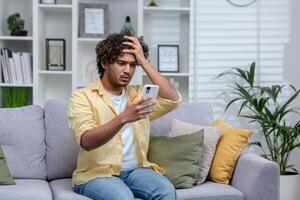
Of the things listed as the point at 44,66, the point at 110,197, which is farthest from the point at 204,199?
the point at 44,66

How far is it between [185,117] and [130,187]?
796 millimetres

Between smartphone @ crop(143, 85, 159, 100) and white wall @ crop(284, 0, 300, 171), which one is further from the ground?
white wall @ crop(284, 0, 300, 171)

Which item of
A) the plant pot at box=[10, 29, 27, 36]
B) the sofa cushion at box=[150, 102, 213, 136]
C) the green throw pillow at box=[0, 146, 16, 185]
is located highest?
the plant pot at box=[10, 29, 27, 36]

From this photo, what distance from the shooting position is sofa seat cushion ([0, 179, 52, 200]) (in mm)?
2480

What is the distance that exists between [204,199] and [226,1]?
6.46 feet

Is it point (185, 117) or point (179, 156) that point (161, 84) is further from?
point (185, 117)

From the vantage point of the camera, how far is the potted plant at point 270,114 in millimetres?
3656

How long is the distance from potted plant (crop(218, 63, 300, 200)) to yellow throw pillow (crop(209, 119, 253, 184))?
2.50 feet

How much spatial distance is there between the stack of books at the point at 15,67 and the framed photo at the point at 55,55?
0.15 metres

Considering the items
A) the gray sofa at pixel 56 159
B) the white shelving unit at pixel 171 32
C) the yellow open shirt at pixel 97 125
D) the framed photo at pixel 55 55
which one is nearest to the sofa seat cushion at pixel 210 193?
the gray sofa at pixel 56 159

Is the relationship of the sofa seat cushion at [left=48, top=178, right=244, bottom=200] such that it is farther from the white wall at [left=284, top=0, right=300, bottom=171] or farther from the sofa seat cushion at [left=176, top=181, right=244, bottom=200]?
the white wall at [left=284, top=0, right=300, bottom=171]

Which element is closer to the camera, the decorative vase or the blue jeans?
the blue jeans

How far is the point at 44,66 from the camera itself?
13.1 feet

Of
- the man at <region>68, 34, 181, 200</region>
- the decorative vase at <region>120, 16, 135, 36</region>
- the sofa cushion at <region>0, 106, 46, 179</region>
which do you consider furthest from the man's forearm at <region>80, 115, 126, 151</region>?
the decorative vase at <region>120, 16, 135, 36</region>
